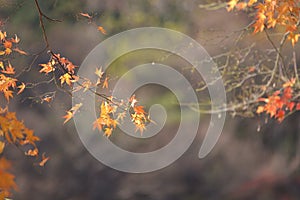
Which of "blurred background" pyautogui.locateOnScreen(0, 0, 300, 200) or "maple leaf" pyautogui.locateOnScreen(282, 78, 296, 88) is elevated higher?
"blurred background" pyautogui.locateOnScreen(0, 0, 300, 200)

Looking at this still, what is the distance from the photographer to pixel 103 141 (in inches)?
317

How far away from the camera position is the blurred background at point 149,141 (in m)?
7.52

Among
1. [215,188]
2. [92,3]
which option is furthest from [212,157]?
[92,3]

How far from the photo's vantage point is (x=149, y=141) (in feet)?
26.5

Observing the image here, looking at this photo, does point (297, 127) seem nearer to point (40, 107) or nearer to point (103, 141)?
point (103, 141)

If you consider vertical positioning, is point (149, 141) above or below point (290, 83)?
above

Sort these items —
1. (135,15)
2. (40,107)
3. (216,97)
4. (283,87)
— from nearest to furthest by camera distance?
(283,87) < (216,97) < (40,107) < (135,15)

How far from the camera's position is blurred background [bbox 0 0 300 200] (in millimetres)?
7520

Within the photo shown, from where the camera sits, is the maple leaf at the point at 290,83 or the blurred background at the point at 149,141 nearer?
the maple leaf at the point at 290,83

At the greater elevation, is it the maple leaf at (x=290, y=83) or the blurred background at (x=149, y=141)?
the blurred background at (x=149, y=141)

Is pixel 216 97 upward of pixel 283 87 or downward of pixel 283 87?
upward

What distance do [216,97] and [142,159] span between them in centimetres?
150

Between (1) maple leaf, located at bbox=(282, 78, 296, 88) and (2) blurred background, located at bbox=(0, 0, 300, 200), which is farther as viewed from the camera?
(2) blurred background, located at bbox=(0, 0, 300, 200)

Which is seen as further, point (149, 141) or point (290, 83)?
point (149, 141)
